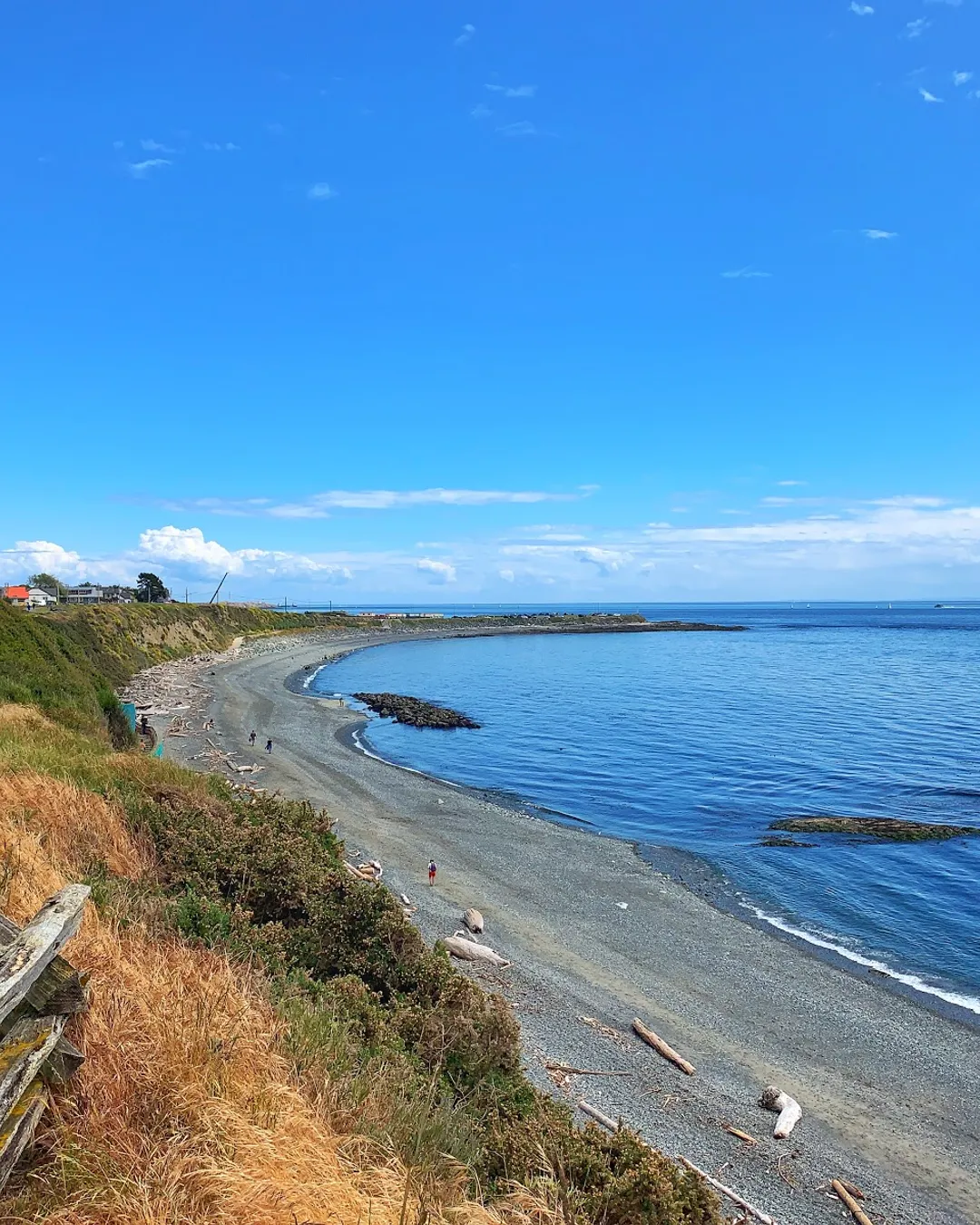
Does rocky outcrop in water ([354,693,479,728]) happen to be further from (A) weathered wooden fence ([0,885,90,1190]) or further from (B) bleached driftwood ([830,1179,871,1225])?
(A) weathered wooden fence ([0,885,90,1190])

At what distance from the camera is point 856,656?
98188 mm

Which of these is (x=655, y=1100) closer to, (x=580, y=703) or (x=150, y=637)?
(x=580, y=703)

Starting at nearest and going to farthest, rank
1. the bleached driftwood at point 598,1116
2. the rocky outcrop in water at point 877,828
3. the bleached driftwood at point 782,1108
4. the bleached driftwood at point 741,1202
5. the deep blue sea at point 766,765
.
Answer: the bleached driftwood at point 741,1202 < the bleached driftwood at point 598,1116 < the bleached driftwood at point 782,1108 < the deep blue sea at point 766,765 < the rocky outcrop in water at point 877,828

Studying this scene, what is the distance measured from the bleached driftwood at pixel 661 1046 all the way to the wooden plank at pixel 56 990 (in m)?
9.47

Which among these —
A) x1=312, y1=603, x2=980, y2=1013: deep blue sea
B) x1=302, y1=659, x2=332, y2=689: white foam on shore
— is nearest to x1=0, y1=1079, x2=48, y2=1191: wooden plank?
x1=312, y1=603, x2=980, y2=1013: deep blue sea

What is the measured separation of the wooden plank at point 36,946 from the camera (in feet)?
12.6

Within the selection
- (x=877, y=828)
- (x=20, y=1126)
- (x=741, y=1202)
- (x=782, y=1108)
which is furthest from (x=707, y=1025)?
(x=877, y=828)

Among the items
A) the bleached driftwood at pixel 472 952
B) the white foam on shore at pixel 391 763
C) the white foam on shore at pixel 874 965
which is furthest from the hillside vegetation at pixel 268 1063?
the white foam on shore at pixel 391 763

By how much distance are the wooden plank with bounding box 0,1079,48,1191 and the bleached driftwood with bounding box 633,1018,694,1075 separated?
9738mm

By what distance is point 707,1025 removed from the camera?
41.4ft

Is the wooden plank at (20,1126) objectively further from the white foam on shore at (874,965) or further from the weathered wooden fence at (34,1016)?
the white foam on shore at (874,965)

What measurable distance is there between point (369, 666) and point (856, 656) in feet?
206

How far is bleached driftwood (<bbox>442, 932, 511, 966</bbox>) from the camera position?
1407 centimetres

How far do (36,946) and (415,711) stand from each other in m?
46.2
